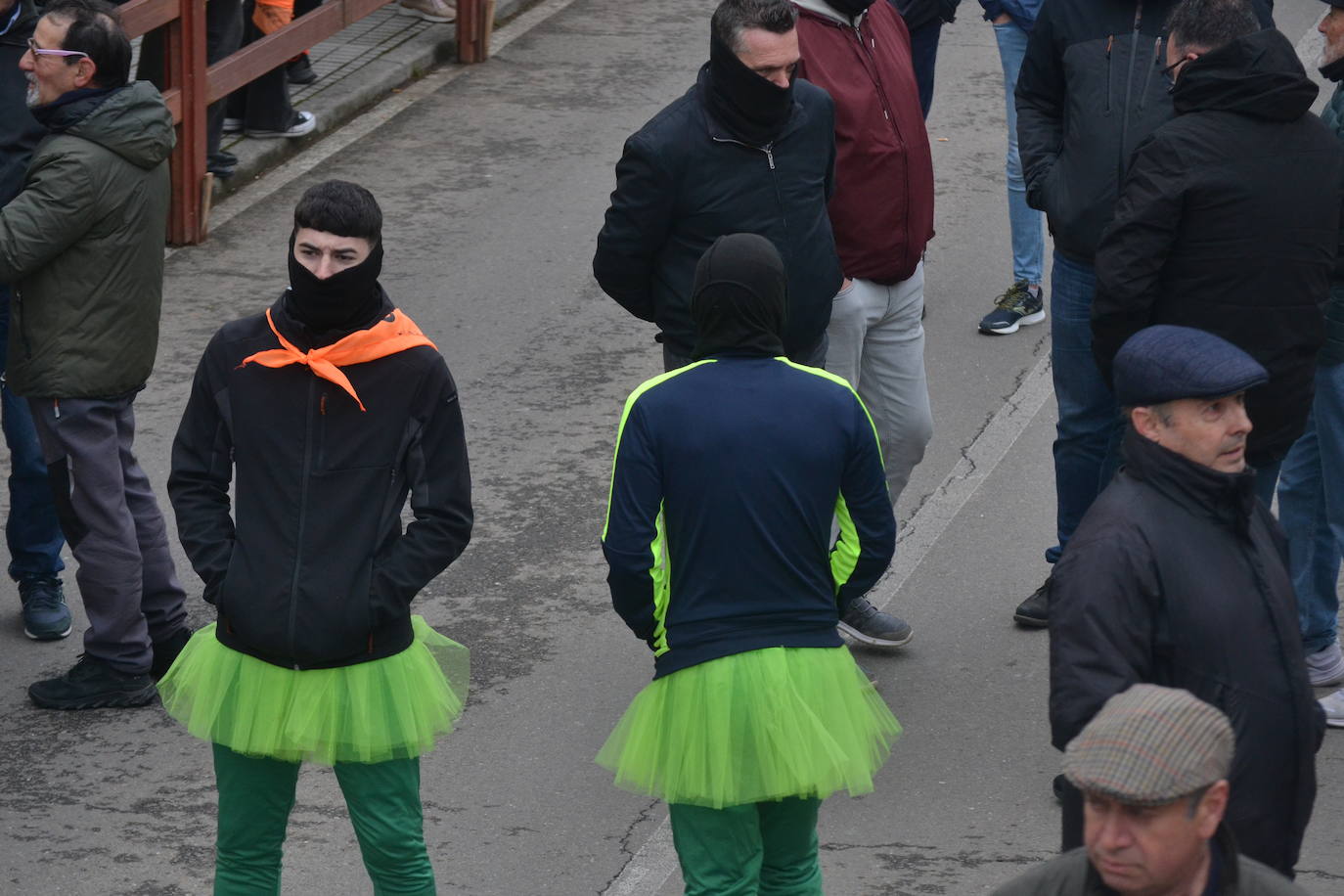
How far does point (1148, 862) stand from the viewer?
9.38 ft

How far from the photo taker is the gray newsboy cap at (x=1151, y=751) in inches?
111

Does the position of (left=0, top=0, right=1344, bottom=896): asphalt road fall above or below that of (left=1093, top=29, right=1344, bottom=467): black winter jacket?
below

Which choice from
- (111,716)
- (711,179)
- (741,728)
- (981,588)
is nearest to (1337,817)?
(981,588)

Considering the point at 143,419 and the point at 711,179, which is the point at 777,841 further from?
the point at 143,419

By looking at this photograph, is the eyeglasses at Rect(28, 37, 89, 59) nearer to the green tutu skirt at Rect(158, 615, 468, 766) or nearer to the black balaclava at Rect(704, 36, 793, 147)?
the black balaclava at Rect(704, 36, 793, 147)

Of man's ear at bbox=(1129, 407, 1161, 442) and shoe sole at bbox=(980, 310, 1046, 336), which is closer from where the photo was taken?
man's ear at bbox=(1129, 407, 1161, 442)

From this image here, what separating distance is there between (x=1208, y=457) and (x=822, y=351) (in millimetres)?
2054

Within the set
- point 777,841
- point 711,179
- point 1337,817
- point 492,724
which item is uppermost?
point 711,179

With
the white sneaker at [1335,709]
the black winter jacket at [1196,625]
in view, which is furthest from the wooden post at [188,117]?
the black winter jacket at [1196,625]

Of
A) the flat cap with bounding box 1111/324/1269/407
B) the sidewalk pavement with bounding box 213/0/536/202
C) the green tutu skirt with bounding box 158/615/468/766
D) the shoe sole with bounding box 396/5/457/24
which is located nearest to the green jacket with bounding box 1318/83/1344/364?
the flat cap with bounding box 1111/324/1269/407

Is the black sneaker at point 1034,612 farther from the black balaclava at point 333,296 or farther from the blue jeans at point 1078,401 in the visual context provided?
the black balaclava at point 333,296

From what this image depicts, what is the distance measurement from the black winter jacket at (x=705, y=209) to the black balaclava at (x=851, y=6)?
0.37m

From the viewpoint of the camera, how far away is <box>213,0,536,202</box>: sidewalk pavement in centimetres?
1069

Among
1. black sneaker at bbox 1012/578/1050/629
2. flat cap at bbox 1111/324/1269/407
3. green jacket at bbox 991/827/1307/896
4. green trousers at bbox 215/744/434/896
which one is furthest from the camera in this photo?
black sneaker at bbox 1012/578/1050/629
